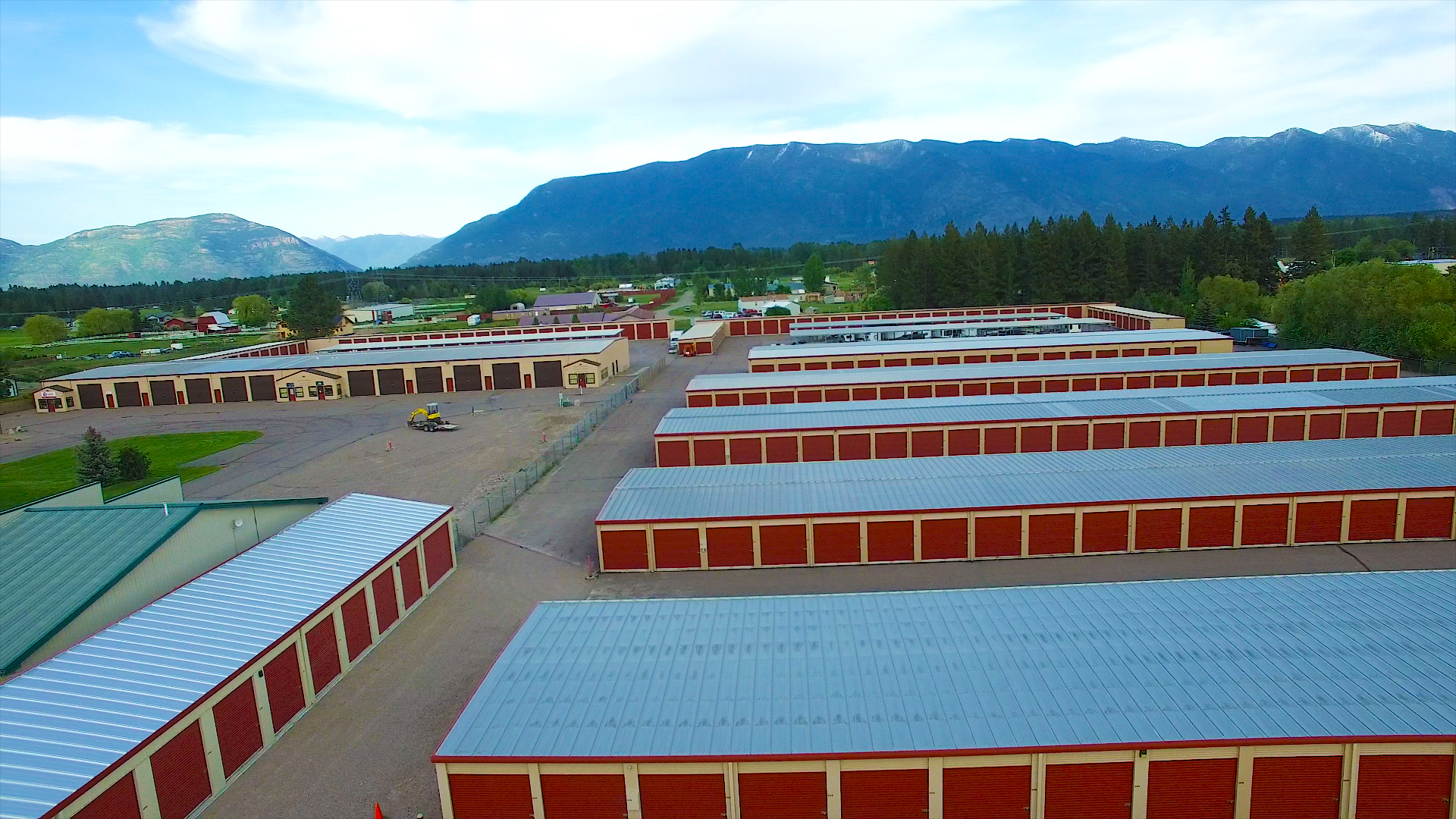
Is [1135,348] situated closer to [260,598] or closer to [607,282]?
[260,598]

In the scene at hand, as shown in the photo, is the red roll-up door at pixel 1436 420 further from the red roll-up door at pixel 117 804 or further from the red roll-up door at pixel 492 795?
the red roll-up door at pixel 117 804

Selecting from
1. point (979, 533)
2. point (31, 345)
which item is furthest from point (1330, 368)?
point (31, 345)

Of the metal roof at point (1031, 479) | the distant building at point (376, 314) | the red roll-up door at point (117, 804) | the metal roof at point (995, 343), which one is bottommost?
the red roll-up door at point (117, 804)

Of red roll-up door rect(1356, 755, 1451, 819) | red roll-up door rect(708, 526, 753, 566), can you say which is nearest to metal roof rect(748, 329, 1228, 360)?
red roll-up door rect(708, 526, 753, 566)

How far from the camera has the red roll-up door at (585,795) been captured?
13.1m

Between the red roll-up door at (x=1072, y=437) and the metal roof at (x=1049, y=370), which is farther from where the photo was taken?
the metal roof at (x=1049, y=370)

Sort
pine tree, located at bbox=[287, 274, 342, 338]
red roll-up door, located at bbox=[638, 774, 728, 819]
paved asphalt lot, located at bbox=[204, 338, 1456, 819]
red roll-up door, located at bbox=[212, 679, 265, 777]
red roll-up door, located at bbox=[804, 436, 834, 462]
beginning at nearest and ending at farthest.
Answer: red roll-up door, located at bbox=[638, 774, 728, 819] < paved asphalt lot, located at bbox=[204, 338, 1456, 819] < red roll-up door, located at bbox=[212, 679, 265, 777] < red roll-up door, located at bbox=[804, 436, 834, 462] < pine tree, located at bbox=[287, 274, 342, 338]

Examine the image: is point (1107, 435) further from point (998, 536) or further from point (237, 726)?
point (237, 726)

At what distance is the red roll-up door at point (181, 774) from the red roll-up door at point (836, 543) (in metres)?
16.0

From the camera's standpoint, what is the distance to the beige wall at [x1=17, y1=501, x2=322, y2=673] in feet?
62.0

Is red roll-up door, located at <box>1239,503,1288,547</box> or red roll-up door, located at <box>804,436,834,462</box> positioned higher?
red roll-up door, located at <box>804,436,834,462</box>

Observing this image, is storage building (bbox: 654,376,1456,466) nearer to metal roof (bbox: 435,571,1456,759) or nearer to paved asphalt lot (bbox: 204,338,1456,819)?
paved asphalt lot (bbox: 204,338,1456,819)

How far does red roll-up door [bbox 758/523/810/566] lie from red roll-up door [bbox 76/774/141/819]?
52.3 feet

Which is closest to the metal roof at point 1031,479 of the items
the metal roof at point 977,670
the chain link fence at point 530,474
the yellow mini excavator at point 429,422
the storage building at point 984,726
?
the chain link fence at point 530,474
